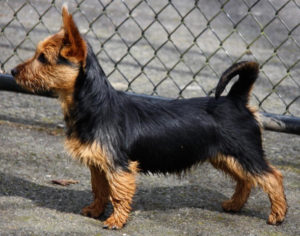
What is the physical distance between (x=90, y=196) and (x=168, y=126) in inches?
34.1

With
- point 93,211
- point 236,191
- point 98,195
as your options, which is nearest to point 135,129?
point 98,195

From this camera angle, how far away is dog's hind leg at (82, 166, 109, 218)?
14.3ft

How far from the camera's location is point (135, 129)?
422 cm

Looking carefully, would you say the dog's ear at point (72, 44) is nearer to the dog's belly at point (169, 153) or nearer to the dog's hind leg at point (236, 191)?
the dog's belly at point (169, 153)

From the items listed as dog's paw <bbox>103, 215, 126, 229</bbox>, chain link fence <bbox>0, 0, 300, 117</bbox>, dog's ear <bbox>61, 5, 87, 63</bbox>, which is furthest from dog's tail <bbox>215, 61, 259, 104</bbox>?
chain link fence <bbox>0, 0, 300, 117</bbox>

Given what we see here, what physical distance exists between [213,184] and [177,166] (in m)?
0.70

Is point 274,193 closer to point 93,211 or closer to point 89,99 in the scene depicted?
point 93,211

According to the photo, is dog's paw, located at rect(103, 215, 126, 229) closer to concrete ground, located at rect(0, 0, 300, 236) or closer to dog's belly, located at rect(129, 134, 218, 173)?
concrete ground, located at rect(0, 0, 300, 236)

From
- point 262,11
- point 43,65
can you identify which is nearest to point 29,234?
point 43,65

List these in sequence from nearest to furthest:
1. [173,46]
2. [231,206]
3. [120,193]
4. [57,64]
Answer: [57,64], [120,193], [231,206], [173,46]

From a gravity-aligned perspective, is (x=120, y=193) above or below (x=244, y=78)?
below

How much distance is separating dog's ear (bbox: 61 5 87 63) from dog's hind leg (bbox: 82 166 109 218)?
843 mm

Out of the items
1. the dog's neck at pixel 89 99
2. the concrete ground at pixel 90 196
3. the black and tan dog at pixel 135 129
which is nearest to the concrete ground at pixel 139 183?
the concrete ground at pixel 90 196

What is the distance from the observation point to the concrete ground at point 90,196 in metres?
4.17
